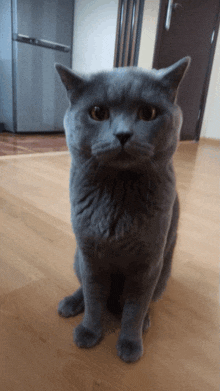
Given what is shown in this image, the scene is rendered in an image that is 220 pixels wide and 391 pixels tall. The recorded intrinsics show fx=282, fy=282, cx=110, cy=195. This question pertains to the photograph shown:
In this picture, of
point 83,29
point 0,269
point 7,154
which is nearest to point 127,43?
point 83,29

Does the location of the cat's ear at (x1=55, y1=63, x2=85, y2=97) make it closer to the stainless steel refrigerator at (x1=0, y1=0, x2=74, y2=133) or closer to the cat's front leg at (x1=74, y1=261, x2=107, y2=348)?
the cat's front leg at (x1=74, y1=261, x2=107, y2=348)

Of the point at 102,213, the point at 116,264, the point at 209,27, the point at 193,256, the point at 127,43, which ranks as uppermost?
the point at 209,27

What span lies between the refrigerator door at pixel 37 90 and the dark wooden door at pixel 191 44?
1.19m

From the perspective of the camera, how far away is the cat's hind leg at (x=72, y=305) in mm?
721

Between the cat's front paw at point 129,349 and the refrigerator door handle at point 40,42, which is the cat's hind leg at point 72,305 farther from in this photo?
the refrigerator door handle at point 40,42

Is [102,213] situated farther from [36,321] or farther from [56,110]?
[56,110]

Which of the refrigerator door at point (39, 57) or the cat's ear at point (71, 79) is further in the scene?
the refrigerator door at point (39, 57)

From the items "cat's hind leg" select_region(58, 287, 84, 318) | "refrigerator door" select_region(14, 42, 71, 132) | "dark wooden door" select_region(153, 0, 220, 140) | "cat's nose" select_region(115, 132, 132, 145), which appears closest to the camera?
"cat's nose" select_region(115, 132, 132, 145)

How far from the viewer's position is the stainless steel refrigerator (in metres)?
2.86

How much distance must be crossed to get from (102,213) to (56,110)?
3.10 metres

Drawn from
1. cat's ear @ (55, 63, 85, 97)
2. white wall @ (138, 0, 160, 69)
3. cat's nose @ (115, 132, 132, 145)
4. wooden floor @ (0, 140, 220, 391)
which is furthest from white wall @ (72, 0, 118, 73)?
cat's nose @ (115, 132, 132, 145)

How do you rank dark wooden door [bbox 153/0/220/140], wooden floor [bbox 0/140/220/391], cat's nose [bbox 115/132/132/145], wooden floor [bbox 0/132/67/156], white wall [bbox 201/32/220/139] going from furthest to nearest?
white wall [bbox 201/32/220/139]
dark wooden door [bbox 153/0/220/140]
wooden floor [bbox 0/132/67/156]
wooden floor [bbox 0/140/220/391]
cat's nose [bbox 115/132/132/145]

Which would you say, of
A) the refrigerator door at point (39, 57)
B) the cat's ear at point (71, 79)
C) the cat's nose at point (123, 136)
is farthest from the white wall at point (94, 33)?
the cat's nose at point (123, 136)

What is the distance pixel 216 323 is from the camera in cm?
74
